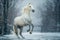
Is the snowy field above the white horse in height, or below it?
below

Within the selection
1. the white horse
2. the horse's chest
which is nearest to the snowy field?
the white horse

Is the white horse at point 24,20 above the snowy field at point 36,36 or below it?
above

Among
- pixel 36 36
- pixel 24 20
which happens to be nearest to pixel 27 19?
pixel 24 20

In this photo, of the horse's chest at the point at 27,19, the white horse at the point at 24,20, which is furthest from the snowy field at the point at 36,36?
the horse's chest at the point at 27,19

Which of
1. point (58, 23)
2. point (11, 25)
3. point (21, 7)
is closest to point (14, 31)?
point (11, 25)

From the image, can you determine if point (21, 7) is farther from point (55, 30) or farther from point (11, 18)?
point (55, 30)

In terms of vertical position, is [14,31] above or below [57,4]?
below

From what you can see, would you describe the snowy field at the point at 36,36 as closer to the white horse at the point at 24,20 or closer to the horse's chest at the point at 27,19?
the white horse at the point at 24,20

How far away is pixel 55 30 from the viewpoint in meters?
4.81

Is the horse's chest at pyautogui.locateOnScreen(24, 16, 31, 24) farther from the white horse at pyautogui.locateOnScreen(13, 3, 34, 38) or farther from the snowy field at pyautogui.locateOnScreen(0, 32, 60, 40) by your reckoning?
the snowy field at pyautogui.locateOnScreen(0, 32, 60, 40)

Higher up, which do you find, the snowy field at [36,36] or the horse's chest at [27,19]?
the horse's chest at [27,19]

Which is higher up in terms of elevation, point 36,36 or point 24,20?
point 24,20

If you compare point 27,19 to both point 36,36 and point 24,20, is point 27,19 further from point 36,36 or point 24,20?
point 36,36

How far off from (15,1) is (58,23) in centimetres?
81
